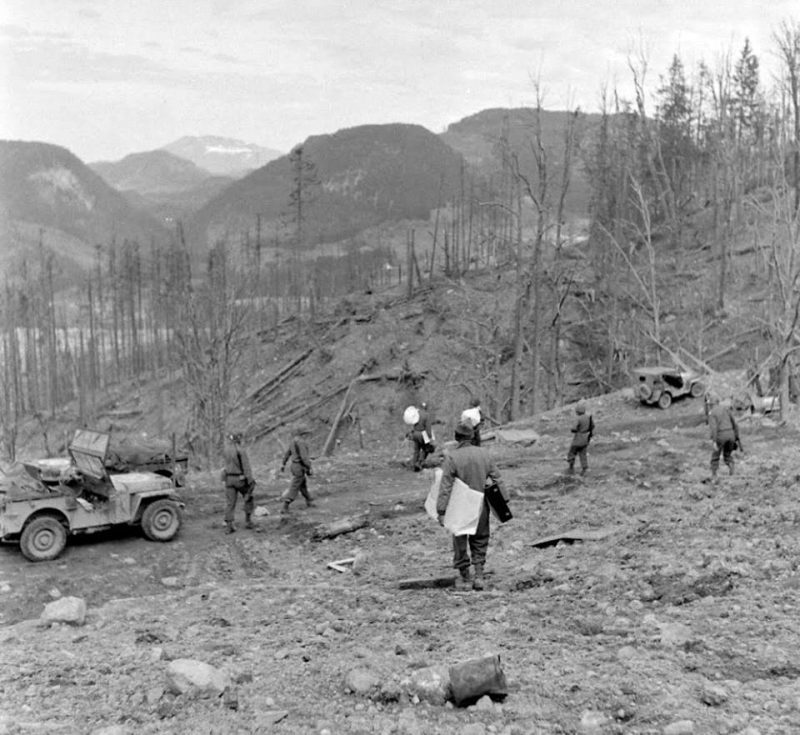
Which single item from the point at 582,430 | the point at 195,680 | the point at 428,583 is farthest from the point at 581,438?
the point at 195,680

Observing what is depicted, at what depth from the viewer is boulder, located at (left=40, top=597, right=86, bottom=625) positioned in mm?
8086

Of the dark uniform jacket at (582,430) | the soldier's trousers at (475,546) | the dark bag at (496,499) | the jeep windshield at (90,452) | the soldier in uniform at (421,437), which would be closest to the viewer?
the dark bag at (496,499)

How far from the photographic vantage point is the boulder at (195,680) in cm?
580

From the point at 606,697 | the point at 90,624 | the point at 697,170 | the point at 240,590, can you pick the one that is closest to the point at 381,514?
the point at 240,590

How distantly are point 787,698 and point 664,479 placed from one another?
9429mm

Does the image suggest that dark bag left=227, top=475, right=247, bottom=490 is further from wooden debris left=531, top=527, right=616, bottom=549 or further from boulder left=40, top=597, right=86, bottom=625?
wooden debris left=531, top=527, right=616, bottom=549

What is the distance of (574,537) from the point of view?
10320 mm

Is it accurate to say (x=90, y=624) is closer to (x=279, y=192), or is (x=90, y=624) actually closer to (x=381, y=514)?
(x=381, y=514)

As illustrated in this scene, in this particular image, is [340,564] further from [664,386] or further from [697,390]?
[697,390]

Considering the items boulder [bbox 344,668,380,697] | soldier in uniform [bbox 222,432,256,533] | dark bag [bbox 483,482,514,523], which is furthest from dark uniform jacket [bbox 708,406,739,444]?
boulder [bbox 344,668,380,697]

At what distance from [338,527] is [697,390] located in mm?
15030

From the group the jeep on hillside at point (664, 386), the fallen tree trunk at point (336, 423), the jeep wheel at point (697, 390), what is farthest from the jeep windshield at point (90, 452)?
the fallen tree trunk at point (336, 423)

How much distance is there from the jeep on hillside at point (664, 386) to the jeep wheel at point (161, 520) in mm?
15065

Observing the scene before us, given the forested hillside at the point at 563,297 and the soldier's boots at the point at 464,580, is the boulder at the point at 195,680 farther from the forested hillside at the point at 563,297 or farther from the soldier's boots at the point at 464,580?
the forested hillside at the point at 563,297
